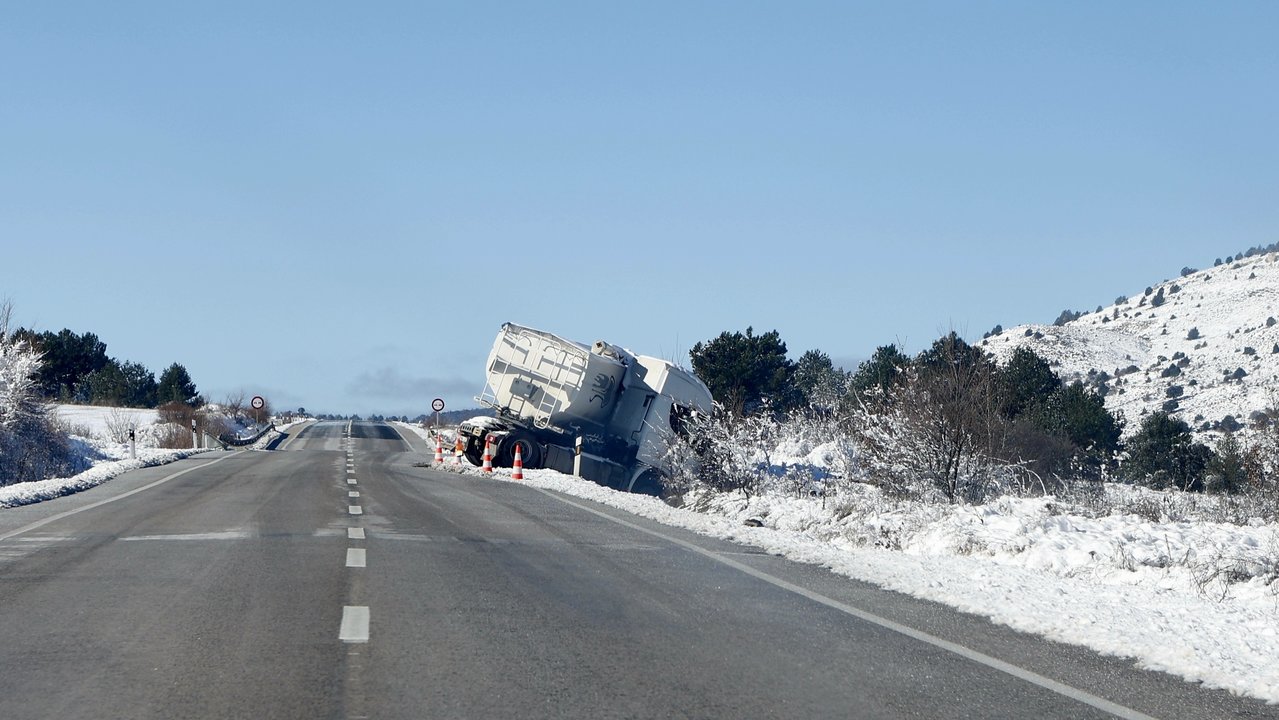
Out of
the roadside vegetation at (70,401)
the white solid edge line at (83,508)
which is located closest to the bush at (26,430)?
the roadside vegetation at (70,401)

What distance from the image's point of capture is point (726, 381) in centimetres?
6475

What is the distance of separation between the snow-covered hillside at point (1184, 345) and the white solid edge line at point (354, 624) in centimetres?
6765

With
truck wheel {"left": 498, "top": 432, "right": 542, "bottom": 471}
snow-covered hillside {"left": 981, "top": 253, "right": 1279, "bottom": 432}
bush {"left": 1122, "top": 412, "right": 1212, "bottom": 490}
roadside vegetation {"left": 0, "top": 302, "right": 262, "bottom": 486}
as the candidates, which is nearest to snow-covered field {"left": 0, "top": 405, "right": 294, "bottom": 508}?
roadside vegetation {"left": 0, "top": 302, "right": 262, "bottom": 486}

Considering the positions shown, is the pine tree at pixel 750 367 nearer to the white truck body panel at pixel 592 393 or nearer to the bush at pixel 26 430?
the white truck body panel at pixel 592 393

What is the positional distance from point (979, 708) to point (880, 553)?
25.7ft

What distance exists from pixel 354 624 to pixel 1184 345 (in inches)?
5027

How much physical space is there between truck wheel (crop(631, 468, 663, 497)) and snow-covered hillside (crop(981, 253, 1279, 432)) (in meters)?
43.3

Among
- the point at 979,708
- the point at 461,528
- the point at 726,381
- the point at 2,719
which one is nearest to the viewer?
the point at 2,719

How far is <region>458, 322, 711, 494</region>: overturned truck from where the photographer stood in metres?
33.4

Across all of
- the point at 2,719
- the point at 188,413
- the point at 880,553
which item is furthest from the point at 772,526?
the point at 188,413

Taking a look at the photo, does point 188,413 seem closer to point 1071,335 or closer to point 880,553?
point 880,553

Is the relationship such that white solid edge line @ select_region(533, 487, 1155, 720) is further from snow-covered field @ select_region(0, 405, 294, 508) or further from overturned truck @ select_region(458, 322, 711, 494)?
overturned truck @ select_region(458, 322, 711, 494)

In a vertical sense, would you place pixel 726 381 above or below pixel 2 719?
above

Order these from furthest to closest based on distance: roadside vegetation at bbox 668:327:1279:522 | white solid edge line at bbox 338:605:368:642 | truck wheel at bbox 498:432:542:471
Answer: truck wheel at bbox 498:432:542:471
roadside vegetation at bbox 668:327:1279:522
white solid edge line at bbox 338:605:368:642
